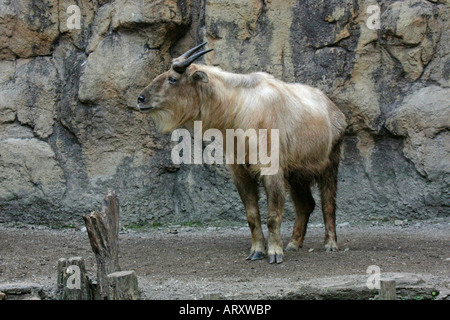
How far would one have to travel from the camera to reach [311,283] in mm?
4941

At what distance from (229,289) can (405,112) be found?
3.94m

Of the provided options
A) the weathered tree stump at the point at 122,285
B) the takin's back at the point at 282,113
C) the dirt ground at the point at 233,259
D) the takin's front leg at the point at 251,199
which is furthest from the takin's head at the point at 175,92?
Answer: the weathered tree stump at the point at 122,285

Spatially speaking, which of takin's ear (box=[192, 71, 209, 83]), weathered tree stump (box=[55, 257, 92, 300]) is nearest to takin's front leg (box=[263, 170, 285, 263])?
takin's ear (box=[192, 71, 209, 83])

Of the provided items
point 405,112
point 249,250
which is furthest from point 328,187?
point 405,112

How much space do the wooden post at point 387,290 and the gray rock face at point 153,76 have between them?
3791 mm

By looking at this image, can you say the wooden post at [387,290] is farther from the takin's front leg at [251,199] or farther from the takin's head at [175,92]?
the takin's head at [175,92]

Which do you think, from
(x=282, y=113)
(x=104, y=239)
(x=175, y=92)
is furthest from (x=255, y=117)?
(x=104, y=239)

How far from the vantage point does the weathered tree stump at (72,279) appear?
4805 millimetres

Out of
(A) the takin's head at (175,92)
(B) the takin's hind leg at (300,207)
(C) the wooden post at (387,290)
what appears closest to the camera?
(C) the wooden post at (387,290)

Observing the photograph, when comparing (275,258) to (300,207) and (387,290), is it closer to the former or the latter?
(300,207)

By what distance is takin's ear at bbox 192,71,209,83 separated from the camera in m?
6.22

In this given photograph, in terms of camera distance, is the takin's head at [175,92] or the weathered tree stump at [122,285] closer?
the weathered tree stump at [122,285]

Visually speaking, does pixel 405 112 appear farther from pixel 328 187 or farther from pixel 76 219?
pixel 76 219

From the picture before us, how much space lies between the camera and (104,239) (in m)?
4.96
